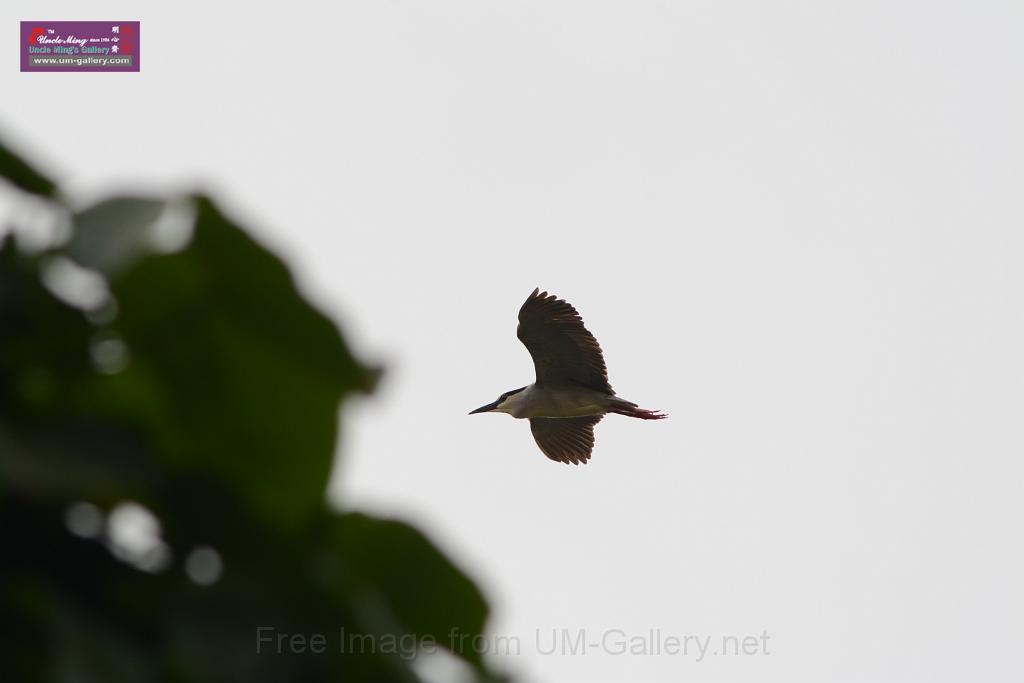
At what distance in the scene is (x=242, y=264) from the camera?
98cm

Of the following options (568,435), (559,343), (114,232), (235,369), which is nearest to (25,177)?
(114,232)

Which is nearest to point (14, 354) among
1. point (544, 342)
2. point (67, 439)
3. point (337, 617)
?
point (67, 439)

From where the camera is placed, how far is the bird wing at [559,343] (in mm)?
15633

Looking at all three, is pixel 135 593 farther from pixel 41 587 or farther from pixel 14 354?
pixel 14 354

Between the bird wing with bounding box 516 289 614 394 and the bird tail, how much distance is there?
0.21 meters

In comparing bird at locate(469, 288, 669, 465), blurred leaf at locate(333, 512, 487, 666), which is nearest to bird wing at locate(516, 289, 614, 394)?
bird at locate(469, 288, 669, 465)

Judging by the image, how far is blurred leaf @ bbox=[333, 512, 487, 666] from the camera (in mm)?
1154

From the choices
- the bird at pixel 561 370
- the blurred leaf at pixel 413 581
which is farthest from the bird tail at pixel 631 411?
the blurred leaf at pixel 413 581

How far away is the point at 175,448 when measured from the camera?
3.35ft

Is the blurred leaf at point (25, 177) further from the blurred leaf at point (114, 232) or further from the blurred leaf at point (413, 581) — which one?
the blurred leaf at point (413, 581)

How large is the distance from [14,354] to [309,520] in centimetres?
29

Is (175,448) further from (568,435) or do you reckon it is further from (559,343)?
(568,435)

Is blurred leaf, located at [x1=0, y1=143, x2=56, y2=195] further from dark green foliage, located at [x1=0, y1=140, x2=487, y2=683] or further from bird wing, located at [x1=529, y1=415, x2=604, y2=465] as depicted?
bird wing, located at [x1=529, y1=415, x2=604, y2=465]

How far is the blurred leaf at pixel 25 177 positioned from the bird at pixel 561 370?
1435 centimetres
